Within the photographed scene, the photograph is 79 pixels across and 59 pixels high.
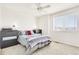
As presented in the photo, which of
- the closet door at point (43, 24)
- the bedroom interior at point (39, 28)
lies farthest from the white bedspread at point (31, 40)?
the closet door at point (43, 24)

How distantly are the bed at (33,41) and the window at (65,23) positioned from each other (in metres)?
0.32

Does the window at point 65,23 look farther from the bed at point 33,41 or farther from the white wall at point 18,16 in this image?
the white wall at point 18,16

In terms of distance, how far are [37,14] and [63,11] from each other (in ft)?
1.78

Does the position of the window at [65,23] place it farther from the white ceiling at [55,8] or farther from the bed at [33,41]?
the bed at [33,41]

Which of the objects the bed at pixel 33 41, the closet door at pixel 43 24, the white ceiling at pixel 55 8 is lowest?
the bed at pixel 33 41

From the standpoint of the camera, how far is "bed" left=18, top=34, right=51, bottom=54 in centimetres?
136

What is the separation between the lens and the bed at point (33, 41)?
4.47 feet

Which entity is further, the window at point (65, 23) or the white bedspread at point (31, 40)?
the window at point (65, 23)

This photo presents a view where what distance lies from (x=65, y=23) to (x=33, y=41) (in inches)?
28.3

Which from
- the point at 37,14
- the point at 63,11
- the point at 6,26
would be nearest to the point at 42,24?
the point at 37,14

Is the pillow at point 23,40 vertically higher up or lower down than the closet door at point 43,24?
lower down

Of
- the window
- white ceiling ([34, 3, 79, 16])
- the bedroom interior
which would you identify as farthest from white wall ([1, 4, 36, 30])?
the window

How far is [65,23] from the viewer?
4.84ft

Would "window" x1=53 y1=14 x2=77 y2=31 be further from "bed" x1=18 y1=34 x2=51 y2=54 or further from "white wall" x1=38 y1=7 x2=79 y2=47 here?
"bed" x1=18 y1=34 x2=51 y2=54
